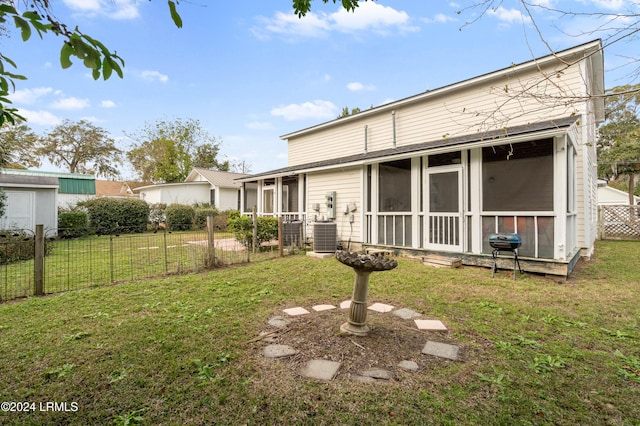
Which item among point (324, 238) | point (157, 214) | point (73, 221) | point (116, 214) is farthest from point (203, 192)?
point (324, 238)

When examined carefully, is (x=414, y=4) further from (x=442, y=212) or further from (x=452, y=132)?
(x=452, y=132)

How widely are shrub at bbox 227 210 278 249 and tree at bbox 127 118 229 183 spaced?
2293cm

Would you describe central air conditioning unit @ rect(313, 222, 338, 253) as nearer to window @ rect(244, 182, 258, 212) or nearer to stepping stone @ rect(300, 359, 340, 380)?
window @ rect(244, 182, 258, 212)

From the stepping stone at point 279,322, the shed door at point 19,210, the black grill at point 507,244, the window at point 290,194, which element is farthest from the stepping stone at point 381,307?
the shed door at point 19,210

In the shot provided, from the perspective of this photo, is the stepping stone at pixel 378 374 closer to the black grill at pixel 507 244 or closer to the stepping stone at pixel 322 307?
the stepping stone at pixel 322 307

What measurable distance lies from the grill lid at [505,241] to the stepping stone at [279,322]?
175 inches

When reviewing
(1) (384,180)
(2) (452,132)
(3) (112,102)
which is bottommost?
(1) (384,180)

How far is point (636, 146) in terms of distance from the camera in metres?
19.0

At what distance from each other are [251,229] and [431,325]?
675 cm

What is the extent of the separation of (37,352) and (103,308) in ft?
4.48

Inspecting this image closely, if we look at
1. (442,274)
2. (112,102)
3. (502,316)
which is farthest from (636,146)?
(112,102)

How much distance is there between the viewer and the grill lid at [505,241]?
18.9 feet

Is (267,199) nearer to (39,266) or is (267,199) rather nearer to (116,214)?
(39,266)

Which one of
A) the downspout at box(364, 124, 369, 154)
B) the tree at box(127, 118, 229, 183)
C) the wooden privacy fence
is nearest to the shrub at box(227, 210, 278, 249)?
the downspout at box(364, 124, 369, 154)
